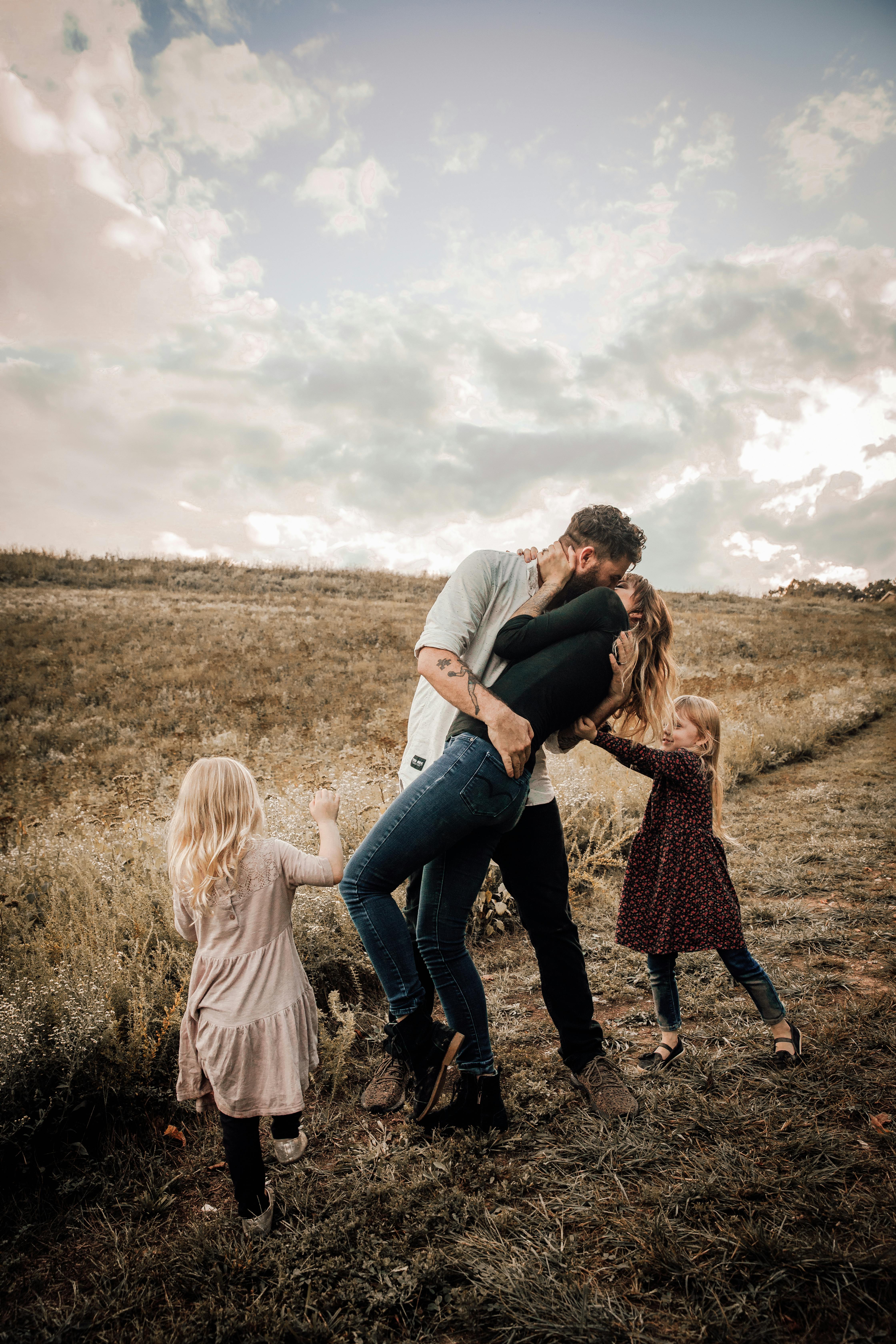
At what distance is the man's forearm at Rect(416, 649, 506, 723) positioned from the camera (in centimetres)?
218

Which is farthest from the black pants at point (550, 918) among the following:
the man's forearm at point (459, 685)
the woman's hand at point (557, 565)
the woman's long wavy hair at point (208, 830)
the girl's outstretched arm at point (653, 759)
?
the woman's hand at point (557, 565)

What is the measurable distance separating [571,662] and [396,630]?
16216mm

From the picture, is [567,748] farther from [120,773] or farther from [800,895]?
[120,773]

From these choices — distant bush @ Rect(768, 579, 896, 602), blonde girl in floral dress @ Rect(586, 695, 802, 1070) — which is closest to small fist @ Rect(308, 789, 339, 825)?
blonde girl in floral dress @ Rect(586, 695, 802, 1070)

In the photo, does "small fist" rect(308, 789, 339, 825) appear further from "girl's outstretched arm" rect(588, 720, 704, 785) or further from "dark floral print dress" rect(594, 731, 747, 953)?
"dark floral print dress" rect(594, 731, 747, 953)

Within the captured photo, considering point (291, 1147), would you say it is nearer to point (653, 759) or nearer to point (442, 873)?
point (442, 873)

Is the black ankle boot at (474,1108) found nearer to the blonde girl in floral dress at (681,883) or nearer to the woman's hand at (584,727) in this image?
the blonde girl in floral dress at (681,883)

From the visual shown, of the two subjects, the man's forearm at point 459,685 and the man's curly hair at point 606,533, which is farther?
the man's curly hair at point 606,533

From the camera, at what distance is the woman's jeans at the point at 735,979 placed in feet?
9.25

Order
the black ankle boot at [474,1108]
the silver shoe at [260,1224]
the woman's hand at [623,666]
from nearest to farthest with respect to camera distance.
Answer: the silver shoe at [260,1224] < the black ankle boot at [474,1108] < the woman's hand at [623,666]

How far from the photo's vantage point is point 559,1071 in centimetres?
289

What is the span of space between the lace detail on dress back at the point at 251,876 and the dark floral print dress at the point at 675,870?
1455 millimetres

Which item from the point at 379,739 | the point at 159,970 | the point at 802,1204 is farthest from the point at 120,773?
the point at 802,1204

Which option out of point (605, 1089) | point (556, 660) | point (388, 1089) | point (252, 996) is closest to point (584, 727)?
point (556, 660)
